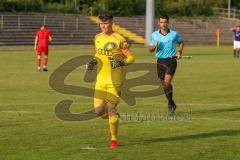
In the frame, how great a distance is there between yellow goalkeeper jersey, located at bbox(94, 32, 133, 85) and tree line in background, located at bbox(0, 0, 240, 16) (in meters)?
61.2

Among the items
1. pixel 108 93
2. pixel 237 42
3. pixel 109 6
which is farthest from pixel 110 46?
pixel 109 6

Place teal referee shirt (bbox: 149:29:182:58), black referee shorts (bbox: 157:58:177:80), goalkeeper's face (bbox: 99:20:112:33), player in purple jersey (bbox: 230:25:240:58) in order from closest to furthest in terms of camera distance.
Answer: goalkeeper's face (bbox: 99:20:112:33) < teal referee shirt (bbox: 149:29:182:58) < black referee shorts (bbox: 157:58:177:80) < player in purple jersey (bbox: 230:25:240:58)

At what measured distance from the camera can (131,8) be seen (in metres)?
79.1

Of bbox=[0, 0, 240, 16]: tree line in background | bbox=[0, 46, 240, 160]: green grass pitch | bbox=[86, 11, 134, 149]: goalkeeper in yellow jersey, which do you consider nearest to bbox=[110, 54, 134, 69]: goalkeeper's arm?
bbox=[86, 11, 134, 149]: goalkeeper in yellow jersey

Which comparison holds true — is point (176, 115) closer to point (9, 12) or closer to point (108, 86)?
point (108, 86)

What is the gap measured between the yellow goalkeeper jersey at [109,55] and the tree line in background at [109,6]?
6119 centimetres

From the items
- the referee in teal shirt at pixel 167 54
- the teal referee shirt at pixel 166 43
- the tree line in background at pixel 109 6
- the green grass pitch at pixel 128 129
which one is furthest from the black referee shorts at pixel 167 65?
the tree line in background at pixel 109 6

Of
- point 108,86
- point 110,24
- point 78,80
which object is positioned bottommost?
point 78,80

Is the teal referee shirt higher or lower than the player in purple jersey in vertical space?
higher

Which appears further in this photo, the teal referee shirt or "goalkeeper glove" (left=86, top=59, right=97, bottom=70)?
the teal referee shirt

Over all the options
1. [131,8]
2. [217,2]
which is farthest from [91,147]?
[217,2]

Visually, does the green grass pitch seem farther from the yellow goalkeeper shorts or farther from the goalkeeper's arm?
the goalkeeper's arm

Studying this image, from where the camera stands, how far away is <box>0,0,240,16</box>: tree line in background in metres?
74.1

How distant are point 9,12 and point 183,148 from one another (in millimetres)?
60616
